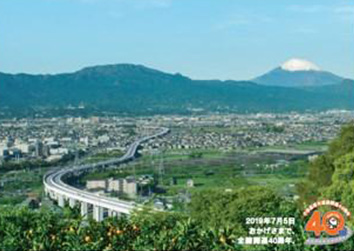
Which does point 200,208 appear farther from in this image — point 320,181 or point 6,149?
point 6,149

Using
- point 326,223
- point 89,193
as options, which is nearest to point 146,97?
point 89,193

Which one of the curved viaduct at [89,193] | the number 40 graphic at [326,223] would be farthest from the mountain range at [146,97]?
the number 40 graphic at [326,223]

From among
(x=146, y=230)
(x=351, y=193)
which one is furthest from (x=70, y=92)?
(x=146, y=230)

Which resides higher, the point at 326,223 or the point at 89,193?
the point at 326,223

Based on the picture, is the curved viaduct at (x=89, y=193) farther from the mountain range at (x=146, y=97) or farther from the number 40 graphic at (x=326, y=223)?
the number 40 graphic at (x=326, y=223)

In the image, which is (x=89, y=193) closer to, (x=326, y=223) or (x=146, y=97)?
(x=326, y=223)
